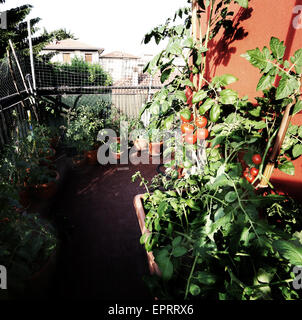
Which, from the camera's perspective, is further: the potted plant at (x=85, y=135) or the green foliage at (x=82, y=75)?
the green foliage at (x=82, y=75)

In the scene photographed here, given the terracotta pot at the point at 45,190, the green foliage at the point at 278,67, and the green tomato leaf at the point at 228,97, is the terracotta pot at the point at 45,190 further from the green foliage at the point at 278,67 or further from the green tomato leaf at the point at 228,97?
the green foliage at the point at 278,67

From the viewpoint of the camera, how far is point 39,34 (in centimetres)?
1552

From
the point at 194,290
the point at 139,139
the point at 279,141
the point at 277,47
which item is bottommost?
the point at 139,139

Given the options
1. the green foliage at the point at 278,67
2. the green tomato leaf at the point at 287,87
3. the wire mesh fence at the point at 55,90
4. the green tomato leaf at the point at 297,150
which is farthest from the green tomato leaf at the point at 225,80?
the wire mesh fence at the point at 55,90

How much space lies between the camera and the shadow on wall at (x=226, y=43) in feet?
4.87

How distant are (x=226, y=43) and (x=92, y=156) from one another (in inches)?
111

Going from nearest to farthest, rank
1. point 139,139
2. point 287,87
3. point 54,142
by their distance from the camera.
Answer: point 287,87, point 54,142, point 139,139

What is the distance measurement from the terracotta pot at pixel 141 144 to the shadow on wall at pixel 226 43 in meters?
2.27

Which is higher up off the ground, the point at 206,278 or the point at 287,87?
the point at 287,87

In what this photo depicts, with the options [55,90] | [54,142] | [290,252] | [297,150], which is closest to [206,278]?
[290,252]

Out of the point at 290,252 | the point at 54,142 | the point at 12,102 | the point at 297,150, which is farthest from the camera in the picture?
the point at 54,142

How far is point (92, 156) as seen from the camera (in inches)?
148

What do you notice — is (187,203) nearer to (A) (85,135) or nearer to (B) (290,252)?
(B) (290,252)

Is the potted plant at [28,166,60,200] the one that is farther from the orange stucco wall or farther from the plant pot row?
the orange stucco wall
